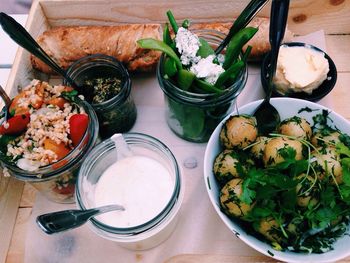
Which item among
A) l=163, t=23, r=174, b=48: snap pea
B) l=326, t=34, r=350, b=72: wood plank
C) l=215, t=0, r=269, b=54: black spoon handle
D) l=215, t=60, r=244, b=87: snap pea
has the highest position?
l=215, t=0, r=269, b=54: black spoon handle

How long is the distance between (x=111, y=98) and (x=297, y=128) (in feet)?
1.12

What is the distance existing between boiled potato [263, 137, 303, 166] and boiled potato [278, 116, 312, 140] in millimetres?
28

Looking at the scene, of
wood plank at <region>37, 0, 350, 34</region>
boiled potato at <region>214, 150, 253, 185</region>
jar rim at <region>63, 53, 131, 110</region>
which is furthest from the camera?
wood plank at <region>37, 0, 350, 34</region>

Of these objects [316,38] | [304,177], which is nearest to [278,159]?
[304,177]

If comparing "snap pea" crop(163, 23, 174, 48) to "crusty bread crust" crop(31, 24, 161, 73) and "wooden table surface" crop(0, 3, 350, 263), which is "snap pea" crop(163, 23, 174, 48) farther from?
"wooden table surface" crop(0, 3, 350, 263)

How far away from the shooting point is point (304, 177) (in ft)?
2.03

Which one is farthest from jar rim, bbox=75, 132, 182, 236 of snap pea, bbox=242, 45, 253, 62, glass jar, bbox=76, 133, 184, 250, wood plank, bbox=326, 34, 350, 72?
wood plank, bbox=326, 34, 350, 72

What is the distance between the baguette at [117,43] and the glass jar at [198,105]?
105 millimetres

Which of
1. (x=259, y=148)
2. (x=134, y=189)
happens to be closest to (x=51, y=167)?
(x=134, y=189)

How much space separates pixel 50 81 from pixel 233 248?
545 mm

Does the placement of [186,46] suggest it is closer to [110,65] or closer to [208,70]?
A: [208,70]

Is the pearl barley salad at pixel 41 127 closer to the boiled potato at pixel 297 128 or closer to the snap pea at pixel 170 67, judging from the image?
the snap pea at pixel 170 67

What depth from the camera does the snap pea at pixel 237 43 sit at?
27.3 inches

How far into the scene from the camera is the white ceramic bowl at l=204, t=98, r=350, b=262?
24.6 inches
